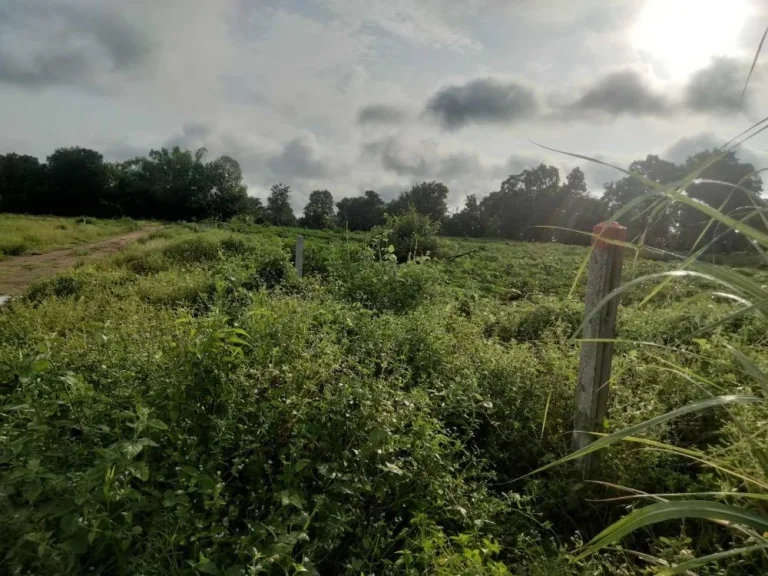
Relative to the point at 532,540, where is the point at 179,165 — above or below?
above

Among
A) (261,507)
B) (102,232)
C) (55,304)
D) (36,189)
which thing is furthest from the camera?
(36,189)

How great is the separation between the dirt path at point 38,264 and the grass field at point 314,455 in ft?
20.4

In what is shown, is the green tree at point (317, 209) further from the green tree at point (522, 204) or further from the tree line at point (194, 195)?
the green tree at point (522, 204)

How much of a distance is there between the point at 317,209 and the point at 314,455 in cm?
4384

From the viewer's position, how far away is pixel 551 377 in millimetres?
3439

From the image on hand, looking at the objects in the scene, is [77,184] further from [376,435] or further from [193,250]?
[376,435]

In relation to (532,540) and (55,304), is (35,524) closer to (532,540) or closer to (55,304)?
(532,540)

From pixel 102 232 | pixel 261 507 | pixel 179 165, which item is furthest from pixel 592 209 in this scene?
pixel 261 507

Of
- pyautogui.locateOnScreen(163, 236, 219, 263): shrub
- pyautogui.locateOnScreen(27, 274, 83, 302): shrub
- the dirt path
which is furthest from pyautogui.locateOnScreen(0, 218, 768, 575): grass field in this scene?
pyautogui.locateOnScreen(163, 236, 219, 263): shrub

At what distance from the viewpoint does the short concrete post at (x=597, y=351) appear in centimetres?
273

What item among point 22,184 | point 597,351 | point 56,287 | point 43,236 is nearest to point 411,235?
point 56,287

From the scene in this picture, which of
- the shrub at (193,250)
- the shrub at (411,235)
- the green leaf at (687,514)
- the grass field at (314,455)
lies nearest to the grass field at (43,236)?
the shrub at (193,250)

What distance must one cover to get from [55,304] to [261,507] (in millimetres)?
5047

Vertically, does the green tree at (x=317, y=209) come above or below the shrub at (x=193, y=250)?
above
